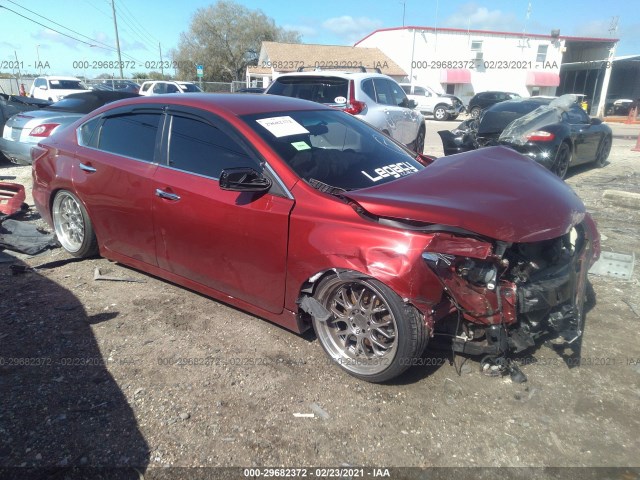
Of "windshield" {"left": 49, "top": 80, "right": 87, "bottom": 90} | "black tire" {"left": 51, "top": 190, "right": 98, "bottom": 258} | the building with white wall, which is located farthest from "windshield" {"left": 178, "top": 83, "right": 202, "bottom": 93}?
the building with white wall

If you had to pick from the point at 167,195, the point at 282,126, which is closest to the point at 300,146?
the point at 282,126

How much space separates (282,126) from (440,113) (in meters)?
26.3

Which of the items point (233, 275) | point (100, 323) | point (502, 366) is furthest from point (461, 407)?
point (100, 323)

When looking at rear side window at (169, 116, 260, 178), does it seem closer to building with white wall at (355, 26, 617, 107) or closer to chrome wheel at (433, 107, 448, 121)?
chrome wheel at (433, 107, 448, 121)

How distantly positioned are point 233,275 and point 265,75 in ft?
130

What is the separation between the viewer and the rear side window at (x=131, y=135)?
150 inches

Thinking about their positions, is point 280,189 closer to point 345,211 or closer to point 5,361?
point 345,211

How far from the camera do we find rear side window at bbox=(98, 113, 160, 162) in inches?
150

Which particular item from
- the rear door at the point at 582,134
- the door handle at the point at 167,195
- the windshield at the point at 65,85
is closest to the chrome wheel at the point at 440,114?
the rear door at the point at 582,134

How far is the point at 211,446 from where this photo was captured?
2.42m

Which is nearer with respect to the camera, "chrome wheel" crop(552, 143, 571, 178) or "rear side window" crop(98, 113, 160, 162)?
"rear side window" crop(98, 113, 160, 162)

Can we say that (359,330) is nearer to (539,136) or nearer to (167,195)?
(167,195)

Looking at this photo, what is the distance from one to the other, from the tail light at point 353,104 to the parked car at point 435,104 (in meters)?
20.8

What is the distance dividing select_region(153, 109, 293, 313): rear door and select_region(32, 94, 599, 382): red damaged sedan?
10 mm
